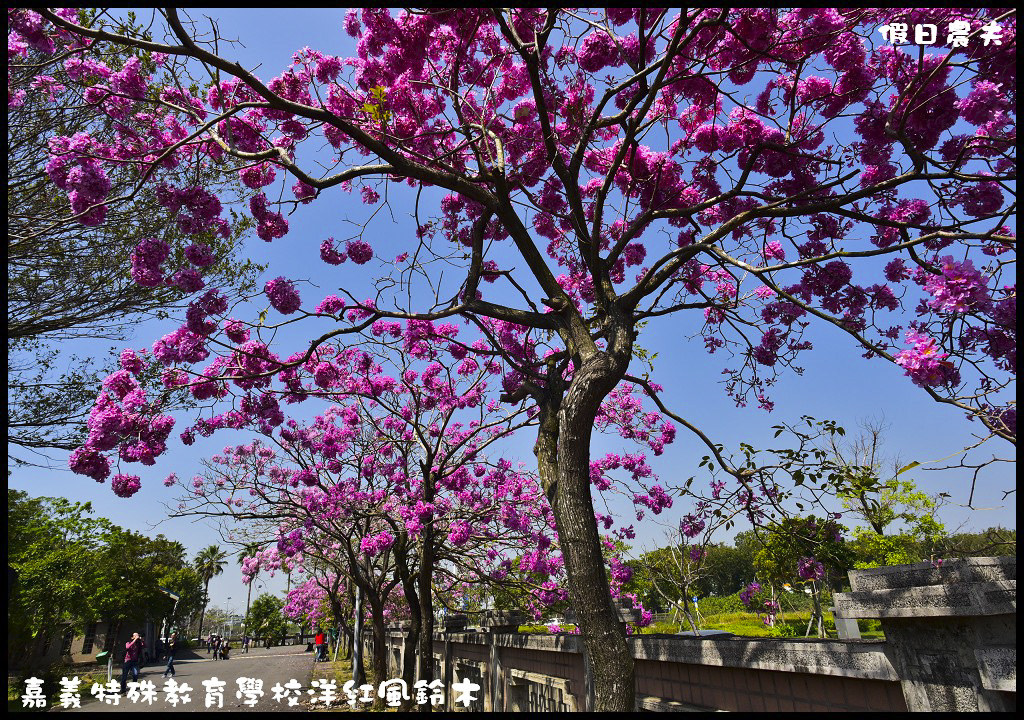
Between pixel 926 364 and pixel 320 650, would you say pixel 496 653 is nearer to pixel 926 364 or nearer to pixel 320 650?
pixel 926 364

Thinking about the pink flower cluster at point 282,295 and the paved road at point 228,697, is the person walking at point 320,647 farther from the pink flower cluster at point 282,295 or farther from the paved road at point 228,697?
the pink flower cluster at point 282,295

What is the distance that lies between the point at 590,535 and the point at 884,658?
180 centimetres

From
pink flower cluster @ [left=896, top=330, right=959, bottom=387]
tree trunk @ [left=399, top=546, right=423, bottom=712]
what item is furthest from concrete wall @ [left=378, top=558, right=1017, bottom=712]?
tree trunk @ [left=399, top=546, right=423, bottom=712]

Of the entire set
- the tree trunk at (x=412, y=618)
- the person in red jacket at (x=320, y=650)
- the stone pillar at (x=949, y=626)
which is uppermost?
the stone pillar at (x=949, y=626)

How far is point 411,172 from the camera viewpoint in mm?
4469

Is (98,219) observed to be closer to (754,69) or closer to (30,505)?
(754,69)

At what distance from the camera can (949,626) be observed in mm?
2850

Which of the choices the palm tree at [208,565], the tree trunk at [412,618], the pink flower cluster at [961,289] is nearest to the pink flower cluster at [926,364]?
the pink flower cluster at [961,289]

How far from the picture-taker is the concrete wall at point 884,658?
8.64 ft

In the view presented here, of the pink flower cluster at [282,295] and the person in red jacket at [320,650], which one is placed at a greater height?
the pink flower cluster at [282,295]

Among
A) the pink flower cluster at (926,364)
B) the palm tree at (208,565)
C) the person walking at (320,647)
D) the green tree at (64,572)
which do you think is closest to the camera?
the pink flower cluster at (926,364)

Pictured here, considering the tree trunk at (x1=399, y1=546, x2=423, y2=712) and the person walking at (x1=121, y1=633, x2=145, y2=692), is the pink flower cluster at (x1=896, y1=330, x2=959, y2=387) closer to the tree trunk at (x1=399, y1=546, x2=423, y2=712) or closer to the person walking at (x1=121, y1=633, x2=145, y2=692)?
the tree trunk at (x1=399, y1=546, x2=423, y2=712)

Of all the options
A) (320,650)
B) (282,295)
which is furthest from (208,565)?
(282,295)

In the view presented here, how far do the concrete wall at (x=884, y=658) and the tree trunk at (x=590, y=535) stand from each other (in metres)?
0.93
